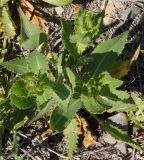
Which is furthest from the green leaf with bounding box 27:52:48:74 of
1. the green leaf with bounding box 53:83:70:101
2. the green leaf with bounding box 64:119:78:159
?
the green leaf with bounding box 64:119:78:159

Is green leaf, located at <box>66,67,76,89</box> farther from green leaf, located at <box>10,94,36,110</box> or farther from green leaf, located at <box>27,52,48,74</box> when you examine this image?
green leaf, located at <box>10,94,36,110</box>

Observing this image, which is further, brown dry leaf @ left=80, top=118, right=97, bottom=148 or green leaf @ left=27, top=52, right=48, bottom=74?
brown dry leaf @ left=80, top=118, right=97, bottom=148

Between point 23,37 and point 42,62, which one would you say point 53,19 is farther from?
point 42,62

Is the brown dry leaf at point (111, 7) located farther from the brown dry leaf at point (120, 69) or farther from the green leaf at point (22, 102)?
the green leaf at point (22, 102)

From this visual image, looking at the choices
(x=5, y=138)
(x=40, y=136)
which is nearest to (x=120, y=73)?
(x=40, y=136)

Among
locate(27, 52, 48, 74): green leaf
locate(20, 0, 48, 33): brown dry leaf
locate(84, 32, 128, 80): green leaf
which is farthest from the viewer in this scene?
locate(20, 0, 48, 33): brown dry leaf

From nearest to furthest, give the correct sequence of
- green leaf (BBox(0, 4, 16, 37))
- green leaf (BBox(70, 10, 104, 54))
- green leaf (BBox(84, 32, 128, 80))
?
green leaf (BBox(70, 10, 104, 54)) → green leaf (BBox(84, 32, 128, 80)) → green leaf (BBox(0, 4, 16, 37))
